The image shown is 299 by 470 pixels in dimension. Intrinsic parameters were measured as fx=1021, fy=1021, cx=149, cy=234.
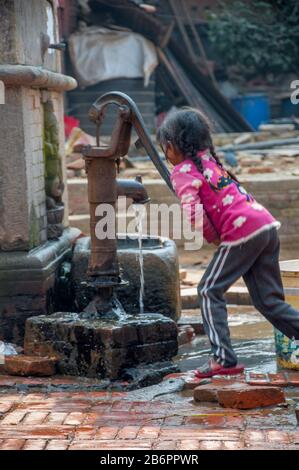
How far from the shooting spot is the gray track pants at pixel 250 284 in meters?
5.22

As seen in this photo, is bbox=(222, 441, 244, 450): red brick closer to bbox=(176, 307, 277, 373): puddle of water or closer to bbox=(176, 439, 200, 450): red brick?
bbox=(176, 439, 200, 450): red brick

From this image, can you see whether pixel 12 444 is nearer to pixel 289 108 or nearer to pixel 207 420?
pixel 207 420

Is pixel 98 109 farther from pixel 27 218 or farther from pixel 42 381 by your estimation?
pixel 42 381

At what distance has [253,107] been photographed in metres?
21.6

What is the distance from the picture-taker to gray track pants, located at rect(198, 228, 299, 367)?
17.1 ft

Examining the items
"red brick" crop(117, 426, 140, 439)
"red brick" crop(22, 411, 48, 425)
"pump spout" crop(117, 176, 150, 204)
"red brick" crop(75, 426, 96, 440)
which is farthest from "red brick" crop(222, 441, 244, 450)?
"pump spout" crop(117, 176, 150, 204)

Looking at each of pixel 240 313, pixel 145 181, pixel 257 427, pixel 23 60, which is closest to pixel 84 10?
pixel 145 181

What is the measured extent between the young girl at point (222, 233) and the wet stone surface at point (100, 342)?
1.57 ft

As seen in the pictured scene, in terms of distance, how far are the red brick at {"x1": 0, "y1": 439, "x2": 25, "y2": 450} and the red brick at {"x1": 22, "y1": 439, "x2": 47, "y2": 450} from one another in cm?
2

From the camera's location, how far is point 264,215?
5.22 metres

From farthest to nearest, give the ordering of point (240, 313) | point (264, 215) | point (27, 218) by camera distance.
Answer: point (240, 313) < point (27, 218) < point (264, 215)

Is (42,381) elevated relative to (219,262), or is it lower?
lower

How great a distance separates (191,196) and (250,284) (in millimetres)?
608

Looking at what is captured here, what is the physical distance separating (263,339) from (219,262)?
1.95m
